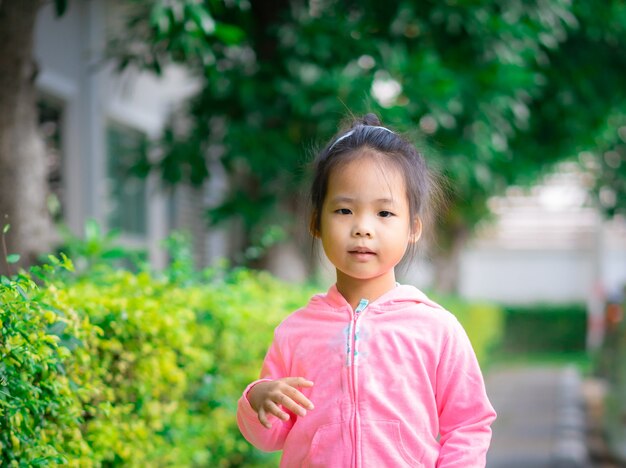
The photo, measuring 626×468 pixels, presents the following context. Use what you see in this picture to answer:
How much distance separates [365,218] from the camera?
8.12 feet

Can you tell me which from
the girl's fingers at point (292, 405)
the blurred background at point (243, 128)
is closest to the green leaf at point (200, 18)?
the blurred background at point (243, 128)

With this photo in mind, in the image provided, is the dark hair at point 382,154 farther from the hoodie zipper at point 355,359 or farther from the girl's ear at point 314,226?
the hoodie zipper at point 355,359

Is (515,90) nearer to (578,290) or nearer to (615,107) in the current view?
(615,107)

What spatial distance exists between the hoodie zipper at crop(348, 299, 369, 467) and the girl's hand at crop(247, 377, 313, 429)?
0.11m

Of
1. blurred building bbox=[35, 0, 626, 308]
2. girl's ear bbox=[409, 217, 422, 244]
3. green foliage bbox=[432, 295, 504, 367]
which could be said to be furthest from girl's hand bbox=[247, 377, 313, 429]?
green foliage bbox=[432, 295, 504, 367]

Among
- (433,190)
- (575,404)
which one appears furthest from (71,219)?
(575,404)

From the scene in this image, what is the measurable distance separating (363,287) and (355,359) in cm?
22

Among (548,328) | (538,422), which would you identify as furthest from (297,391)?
(548,328)

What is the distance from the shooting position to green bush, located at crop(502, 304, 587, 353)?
27.4 metres

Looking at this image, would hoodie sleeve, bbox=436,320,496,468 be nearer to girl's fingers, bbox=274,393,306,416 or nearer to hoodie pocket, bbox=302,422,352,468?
hoodie pocket, bbox=302,422,352,468

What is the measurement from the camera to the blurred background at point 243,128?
4.42 m

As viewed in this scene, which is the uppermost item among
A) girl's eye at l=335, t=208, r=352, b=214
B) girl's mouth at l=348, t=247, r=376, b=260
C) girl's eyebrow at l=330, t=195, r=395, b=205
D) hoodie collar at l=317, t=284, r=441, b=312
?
girl's eyebrow at l=330, t=195, r=395, b=205

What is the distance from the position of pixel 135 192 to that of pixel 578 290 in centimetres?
2816

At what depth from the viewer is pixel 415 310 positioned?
253cm
